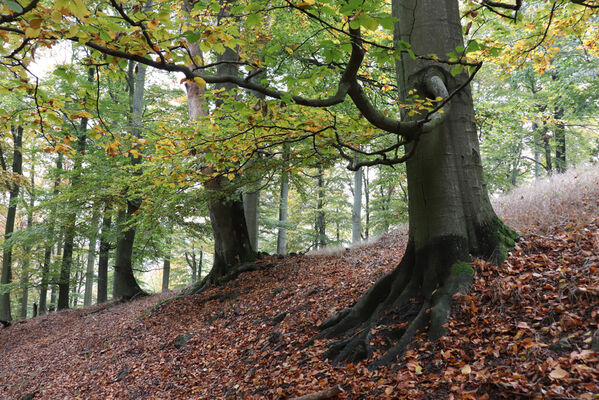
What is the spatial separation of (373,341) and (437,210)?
1.69 meters

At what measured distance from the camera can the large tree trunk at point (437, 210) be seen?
3.82 m

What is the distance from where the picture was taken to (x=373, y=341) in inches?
146

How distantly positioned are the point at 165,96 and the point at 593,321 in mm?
15880

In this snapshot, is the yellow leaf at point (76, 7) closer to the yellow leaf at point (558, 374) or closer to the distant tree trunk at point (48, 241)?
the yellow leaf at point (558, 374)

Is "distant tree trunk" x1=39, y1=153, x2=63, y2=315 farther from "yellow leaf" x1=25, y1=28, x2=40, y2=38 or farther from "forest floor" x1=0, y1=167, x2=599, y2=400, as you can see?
"yellow leaf" x1=25, y1=28, x2=40, y2=38

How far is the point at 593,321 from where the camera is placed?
266 cm

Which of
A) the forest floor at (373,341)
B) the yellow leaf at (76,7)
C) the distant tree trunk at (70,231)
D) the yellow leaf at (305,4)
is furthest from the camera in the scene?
the distant tree trunk at (70,231)

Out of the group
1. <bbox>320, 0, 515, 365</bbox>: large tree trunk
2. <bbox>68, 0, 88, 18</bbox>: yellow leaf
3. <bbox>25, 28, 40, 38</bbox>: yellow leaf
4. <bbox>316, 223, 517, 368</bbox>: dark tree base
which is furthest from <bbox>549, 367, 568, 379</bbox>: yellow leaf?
<bbox>25, 28, 40, 38</bbox>: yellow leaf

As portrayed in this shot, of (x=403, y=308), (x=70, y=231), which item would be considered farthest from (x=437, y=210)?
(x=70, y=231)

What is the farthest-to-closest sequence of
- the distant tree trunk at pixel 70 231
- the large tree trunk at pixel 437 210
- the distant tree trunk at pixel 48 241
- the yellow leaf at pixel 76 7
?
the distant tree trunk at pixel 48 241, the distant tree trunk at pixel 70 231, the large tree trunk at pixel 437 210, the yellow leaf at pixel 76 7

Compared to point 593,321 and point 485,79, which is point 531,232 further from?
point 485,79

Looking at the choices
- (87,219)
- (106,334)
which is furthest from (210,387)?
(87,219)

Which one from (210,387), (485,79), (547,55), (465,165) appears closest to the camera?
(465,165)

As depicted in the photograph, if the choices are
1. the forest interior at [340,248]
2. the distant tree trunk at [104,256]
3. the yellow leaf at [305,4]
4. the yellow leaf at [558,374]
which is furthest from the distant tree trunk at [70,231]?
the yellow leaf at [558,374]
